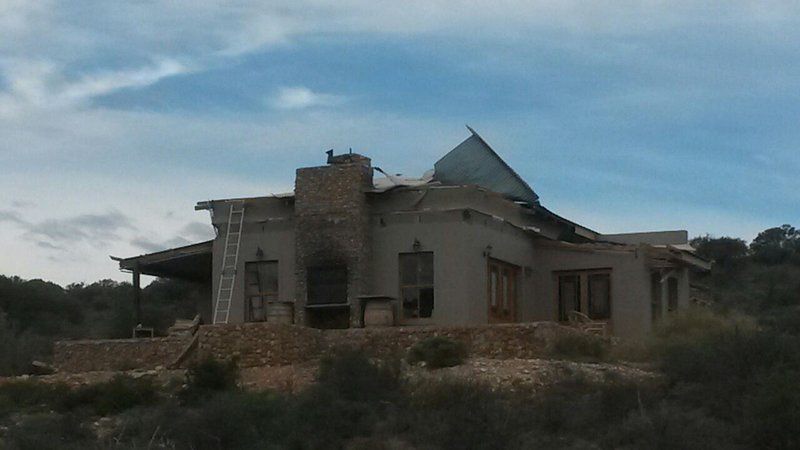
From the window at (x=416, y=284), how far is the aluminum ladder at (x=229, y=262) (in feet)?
13.7

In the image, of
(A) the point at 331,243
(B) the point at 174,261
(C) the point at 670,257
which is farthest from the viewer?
(B) the point at 174,261

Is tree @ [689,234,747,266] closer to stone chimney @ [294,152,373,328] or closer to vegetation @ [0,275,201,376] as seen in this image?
vegetation @ [0,275,201,376]

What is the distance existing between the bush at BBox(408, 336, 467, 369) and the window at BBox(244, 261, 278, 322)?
21.4ft

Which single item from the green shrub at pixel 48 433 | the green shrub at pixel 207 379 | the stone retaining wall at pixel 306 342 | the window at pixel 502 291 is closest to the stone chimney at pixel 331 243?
the stone retaining wall at pixel 306 342

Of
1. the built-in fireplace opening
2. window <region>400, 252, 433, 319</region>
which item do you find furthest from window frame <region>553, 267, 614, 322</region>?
the built-in fireplace opening

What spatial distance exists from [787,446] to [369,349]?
1057 cm

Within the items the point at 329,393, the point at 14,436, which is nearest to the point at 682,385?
the point at 329,393

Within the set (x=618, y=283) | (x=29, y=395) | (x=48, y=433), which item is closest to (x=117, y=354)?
(x=29, y=395)

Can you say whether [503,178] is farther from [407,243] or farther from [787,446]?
[787,446]

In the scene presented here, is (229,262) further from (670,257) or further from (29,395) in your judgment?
(670,257)

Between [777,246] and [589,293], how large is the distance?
4440cm

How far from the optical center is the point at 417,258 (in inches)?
1432

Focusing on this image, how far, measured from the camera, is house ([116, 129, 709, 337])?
3603cm

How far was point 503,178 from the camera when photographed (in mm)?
39625
